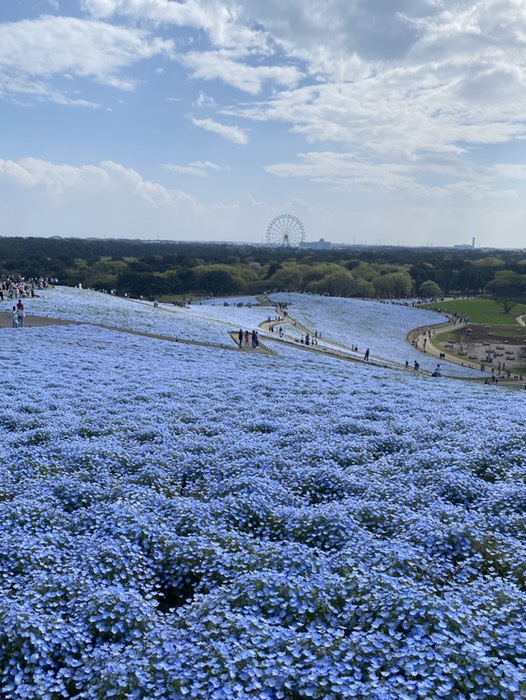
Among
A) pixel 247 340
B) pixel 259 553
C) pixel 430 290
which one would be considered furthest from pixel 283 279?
pixel 259 553

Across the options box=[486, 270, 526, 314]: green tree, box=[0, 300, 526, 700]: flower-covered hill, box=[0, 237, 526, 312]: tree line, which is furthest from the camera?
box=[0, 237, 526, 312]: tree line

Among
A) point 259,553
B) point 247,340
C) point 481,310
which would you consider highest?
point 481,310

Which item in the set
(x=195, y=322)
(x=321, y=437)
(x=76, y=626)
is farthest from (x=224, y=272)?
(x=76, y=626)

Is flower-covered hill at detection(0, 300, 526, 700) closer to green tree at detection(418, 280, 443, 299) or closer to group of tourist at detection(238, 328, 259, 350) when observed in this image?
group of tourist at detection(238, 328, 259, 350)

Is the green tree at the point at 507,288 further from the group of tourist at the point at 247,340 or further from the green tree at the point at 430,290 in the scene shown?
the group of tourist at the point at 247,340

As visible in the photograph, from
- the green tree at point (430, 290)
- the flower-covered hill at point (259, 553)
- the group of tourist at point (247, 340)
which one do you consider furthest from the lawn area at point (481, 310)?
A: the flower-covered hill at point (259, 553)

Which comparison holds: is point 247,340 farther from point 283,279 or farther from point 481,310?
point 283,279

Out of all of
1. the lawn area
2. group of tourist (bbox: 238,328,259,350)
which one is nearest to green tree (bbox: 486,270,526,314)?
the lawn area
